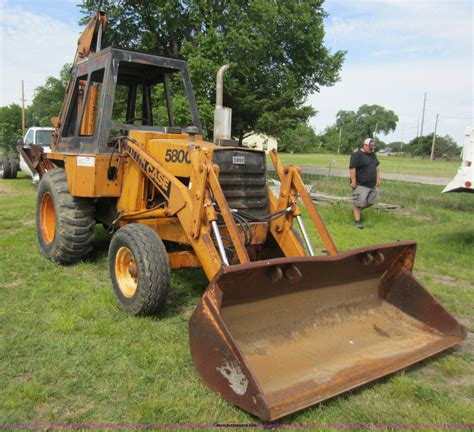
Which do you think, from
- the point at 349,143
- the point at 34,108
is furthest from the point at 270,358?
the point at 349,143

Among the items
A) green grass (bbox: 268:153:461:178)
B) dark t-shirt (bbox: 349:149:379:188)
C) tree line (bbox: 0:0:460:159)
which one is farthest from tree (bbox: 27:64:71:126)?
dark t-shirt (bbox: 349:149:379:188)

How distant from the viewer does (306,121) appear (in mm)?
25453

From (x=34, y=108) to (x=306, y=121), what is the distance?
4954 centimetres

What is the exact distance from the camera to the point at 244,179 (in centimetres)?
488

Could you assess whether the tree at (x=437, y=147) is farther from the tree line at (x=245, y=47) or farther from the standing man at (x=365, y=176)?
the standing man at (x=365, y=176)

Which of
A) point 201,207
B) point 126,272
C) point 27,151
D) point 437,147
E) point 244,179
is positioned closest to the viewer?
point 201,207

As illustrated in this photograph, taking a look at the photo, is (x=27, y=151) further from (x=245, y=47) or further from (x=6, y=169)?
(x=245, y=47)

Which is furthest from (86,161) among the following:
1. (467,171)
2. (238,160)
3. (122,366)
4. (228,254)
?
(467,171)

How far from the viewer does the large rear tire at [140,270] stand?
4.22 meters

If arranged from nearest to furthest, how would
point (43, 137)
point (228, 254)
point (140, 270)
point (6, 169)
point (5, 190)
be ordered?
point (140, 270), point (228, 254), point (5, 190), point (43, 137), point (6, 169)

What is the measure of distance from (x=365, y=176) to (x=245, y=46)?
12727 millimetres

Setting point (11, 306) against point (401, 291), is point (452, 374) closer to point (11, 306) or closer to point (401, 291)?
point (401, 291)

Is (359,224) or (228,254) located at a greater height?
(228,254)

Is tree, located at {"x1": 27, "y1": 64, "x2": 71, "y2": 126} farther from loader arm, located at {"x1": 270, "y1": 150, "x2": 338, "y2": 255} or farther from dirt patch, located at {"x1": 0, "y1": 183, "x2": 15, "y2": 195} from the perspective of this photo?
loader arm, located at {"x1": 270, "y1": 150, "x2": 338, "y2": 255}
